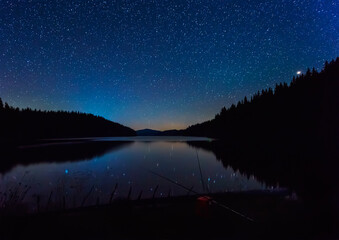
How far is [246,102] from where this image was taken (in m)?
116

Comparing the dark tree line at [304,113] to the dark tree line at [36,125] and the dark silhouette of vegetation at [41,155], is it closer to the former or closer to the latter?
the dark silhouette of vegetation at [41,155]

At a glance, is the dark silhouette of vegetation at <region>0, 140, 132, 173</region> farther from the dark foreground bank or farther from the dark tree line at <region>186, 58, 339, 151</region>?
the dark tree line at <region>186, 58, 339, 151</region>

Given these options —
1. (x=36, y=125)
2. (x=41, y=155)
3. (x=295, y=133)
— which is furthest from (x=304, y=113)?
(x=36, y=125)

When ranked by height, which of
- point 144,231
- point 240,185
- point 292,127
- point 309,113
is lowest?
point 240,185

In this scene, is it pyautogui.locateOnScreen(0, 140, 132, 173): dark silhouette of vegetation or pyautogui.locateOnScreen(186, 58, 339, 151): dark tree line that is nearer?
pyautogui.locateOnScreen(0, 140, 132, 173): dark silhouette of vegetation

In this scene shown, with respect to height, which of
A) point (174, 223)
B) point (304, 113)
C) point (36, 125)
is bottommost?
point (174, 223)

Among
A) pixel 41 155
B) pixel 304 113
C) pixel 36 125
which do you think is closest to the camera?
pixel 41 155

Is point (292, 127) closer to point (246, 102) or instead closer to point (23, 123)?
point (246, 102)

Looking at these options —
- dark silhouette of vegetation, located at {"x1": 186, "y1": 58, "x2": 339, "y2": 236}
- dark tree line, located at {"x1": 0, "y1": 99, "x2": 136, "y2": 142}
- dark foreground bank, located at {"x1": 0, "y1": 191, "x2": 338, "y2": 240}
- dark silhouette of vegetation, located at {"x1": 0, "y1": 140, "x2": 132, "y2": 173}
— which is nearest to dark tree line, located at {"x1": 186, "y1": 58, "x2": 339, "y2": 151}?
dark silhouette of vegetation, located at {"x1": 186, "y1": 58, "x2": 339, "y2": 236}

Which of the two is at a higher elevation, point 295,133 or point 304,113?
point 304,113

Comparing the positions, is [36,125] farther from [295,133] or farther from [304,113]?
[304,113]

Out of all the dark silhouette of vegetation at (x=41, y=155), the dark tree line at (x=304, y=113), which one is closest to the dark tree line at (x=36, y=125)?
the dark silhouette of vegetation at (x=41, y=155)

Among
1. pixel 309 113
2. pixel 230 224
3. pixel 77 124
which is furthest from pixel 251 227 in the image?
pixel 77 124

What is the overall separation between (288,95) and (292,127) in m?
15.6
